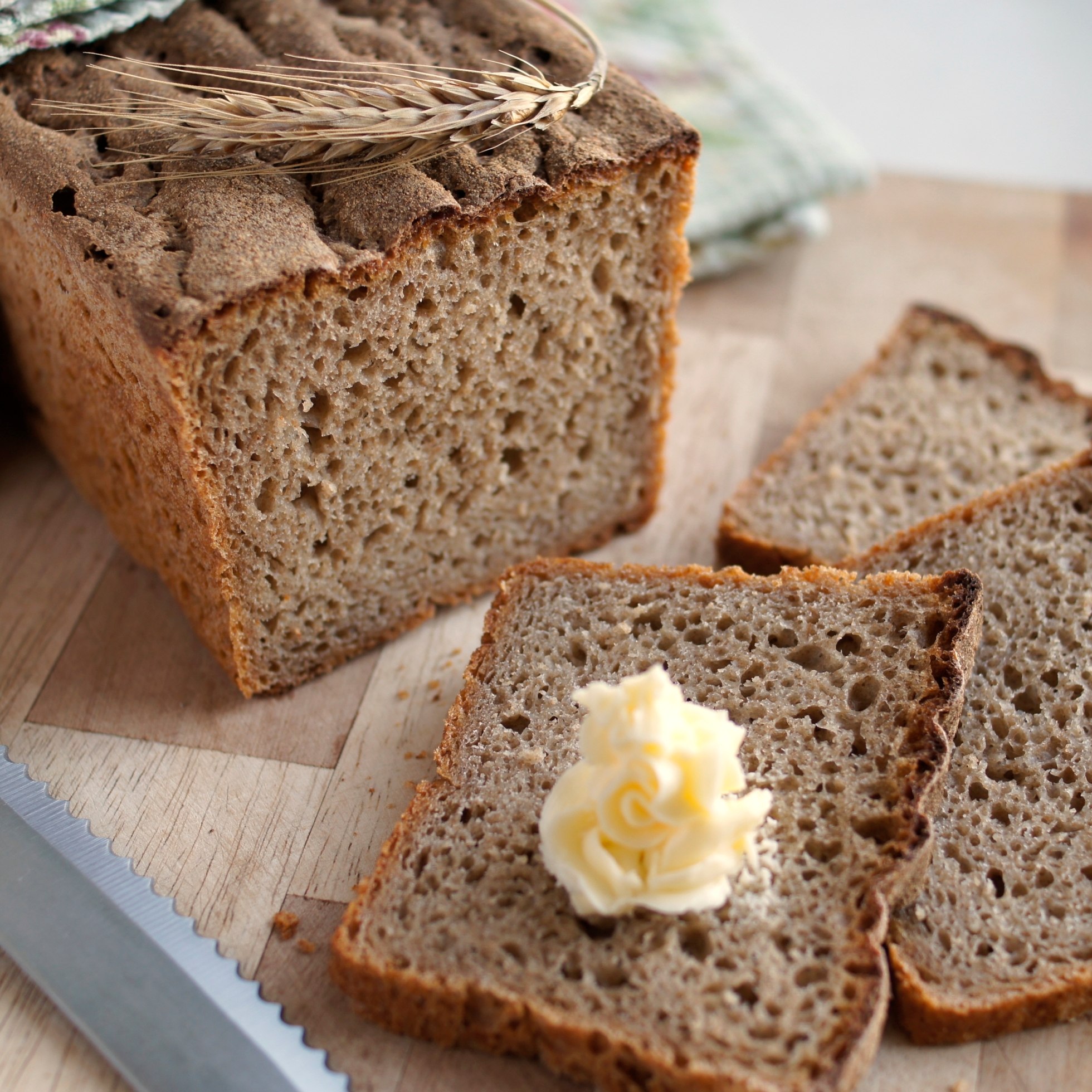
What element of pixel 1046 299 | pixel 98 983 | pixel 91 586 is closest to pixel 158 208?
pixel 91 586

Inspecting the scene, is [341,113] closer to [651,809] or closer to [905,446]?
[651,809]

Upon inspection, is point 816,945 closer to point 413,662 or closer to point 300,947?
point 300,947

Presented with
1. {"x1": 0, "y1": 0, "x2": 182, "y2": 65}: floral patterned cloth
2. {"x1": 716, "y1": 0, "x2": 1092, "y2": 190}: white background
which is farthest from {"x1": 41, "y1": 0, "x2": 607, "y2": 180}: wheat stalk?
{"x1": 716, "y1": 0, "x2": 1092, "y2": 190}: white background

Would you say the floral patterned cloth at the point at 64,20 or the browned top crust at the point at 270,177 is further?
the floral patterned cloth at the point at 64,20

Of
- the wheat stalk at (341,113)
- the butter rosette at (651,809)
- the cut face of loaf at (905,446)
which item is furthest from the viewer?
the cut face of loaf at (905,446)

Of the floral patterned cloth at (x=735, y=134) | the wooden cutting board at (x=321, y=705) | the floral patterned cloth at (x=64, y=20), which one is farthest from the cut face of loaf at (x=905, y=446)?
the floral patterned cloth at (x=64, y=20)

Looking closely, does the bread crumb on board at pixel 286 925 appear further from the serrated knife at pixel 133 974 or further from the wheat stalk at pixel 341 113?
the wheat stalk at pixel 341 113

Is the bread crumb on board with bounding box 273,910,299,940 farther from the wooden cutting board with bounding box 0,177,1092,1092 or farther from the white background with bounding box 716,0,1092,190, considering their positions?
the white background with bounding box 716,0,1092,190
